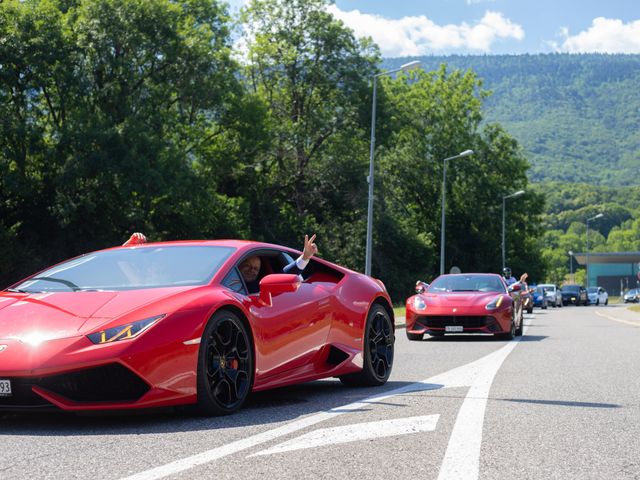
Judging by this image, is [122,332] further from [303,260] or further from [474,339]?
[474,339]

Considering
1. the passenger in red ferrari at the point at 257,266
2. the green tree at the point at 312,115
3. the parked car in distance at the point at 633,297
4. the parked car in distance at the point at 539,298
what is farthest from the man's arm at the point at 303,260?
the parked car in distance at the point at 633,297

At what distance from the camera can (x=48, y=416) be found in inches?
279

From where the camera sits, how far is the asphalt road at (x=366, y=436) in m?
4.98

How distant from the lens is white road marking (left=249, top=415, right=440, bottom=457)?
569 centimetres

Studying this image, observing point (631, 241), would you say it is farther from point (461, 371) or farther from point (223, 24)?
point (461, 371)

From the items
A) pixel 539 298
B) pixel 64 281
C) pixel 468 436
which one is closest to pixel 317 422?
pixel 468 436

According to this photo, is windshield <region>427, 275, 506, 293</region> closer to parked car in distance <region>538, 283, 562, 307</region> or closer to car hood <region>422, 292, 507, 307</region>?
car hood <region>422, 292, 507, 307</region>

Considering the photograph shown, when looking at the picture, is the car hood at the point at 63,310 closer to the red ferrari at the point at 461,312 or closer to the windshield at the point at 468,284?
the red ferrari at the point at 461,312

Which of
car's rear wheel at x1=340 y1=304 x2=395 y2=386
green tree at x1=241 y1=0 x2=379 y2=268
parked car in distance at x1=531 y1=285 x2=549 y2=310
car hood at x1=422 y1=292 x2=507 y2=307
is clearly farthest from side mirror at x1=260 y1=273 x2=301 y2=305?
parked car in distance at x1=531 y1=285 x2=549 y2=310

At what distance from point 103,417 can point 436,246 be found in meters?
66.7

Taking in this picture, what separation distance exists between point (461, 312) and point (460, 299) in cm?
38

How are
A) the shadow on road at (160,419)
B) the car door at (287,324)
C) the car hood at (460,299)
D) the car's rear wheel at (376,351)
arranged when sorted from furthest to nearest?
the car hood at (460,299), the car's rear wheel at (376,351), the car door at (287,324), the shadow on road at (160,419)

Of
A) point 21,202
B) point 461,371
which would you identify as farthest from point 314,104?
point 461,371

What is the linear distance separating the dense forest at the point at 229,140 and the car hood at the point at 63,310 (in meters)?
33.6
